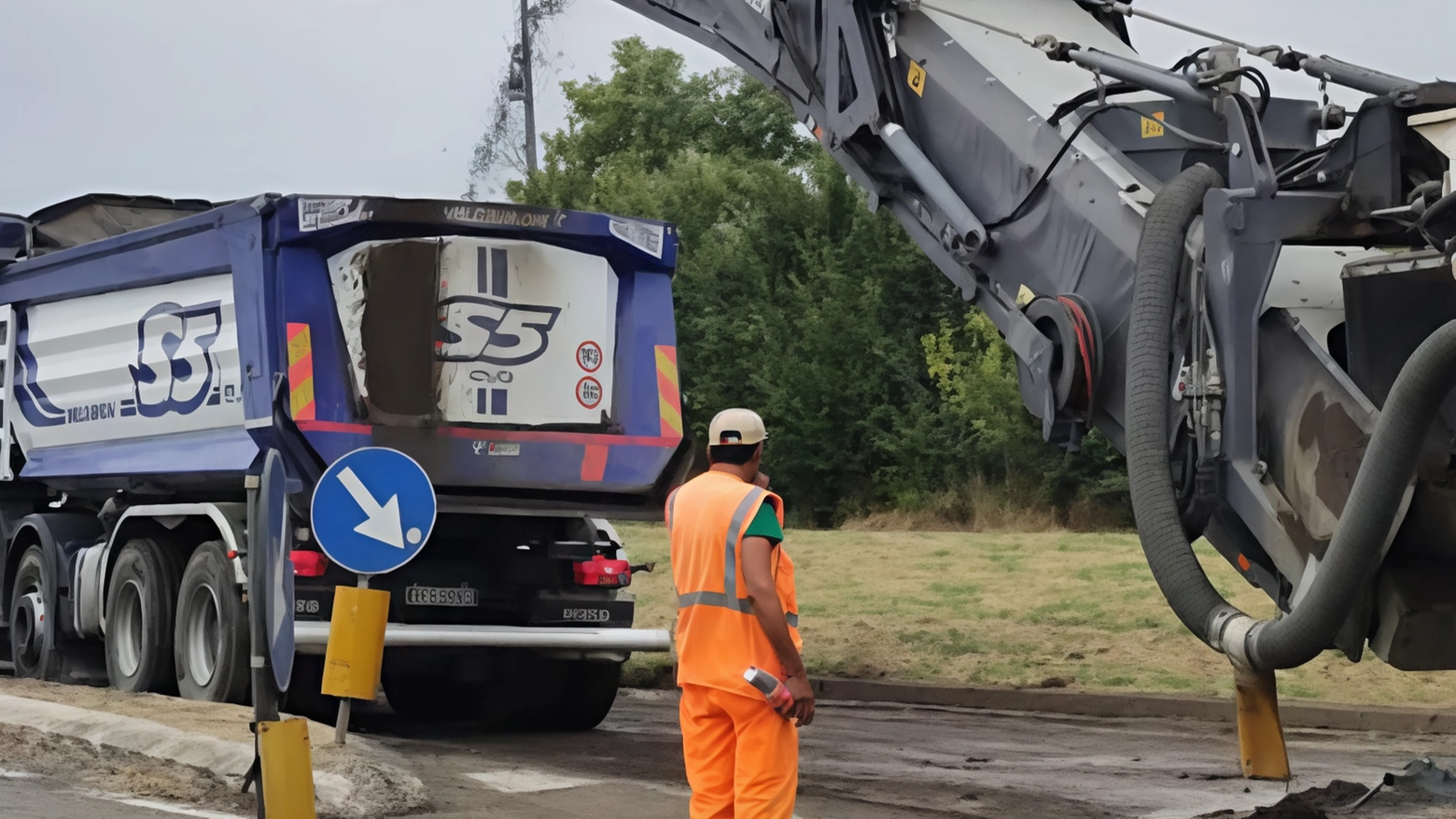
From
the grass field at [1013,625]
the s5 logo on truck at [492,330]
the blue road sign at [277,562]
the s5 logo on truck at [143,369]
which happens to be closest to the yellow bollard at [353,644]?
the blue road sign at [277,562]

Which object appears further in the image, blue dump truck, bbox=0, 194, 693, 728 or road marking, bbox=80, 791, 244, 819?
blue dump truck, bbox=0, 194, 693, 728

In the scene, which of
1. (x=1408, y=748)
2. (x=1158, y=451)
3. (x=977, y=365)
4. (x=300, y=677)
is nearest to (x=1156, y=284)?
(x=1158, y=451)

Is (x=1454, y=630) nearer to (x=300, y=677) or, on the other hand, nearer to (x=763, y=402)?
(x=300, y=677)

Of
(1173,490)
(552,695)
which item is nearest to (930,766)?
(552,695)

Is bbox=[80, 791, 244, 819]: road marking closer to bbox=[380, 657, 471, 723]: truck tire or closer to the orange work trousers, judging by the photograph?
the orange work trousers

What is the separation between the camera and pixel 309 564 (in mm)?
10461

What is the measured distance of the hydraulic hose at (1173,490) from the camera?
19.6ft

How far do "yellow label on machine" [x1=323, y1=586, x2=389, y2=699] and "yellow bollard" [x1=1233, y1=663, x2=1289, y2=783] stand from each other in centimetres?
398

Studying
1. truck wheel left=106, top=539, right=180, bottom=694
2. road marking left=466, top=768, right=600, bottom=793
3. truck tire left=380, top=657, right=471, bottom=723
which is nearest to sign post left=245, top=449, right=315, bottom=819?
road marking left=466, top=768, right=600, bottom=793

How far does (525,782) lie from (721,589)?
383 centimetres

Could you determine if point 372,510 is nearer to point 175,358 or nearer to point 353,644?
point 353,644

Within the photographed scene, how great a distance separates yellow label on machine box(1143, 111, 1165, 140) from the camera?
24.6 feet

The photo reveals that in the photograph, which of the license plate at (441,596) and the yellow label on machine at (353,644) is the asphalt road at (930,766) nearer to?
the yellow label on machine at (353,644)

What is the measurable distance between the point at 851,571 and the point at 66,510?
8500 mm
